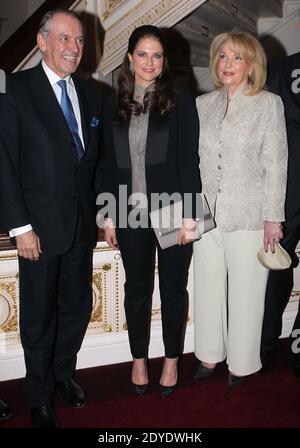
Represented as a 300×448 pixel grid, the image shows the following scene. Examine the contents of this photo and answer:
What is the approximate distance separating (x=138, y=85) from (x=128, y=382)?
1.47 meters

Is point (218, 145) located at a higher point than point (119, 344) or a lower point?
higher

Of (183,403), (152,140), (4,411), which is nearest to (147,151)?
(152,140)

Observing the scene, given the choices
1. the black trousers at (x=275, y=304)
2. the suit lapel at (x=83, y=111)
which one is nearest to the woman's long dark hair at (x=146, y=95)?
the suit lapel at (x=83, y=111)

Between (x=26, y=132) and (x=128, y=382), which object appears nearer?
(x=26, y=132)

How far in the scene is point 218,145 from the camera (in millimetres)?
2006

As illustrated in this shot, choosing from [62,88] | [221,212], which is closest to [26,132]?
[62,88]

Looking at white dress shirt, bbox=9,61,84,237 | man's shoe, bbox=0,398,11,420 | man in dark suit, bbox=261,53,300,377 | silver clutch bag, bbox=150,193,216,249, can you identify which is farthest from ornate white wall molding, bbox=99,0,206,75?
man's shoe, bbox=0,398,11,420

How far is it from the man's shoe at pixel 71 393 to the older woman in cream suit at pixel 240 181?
74 centimetres

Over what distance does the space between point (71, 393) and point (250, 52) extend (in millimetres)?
1726

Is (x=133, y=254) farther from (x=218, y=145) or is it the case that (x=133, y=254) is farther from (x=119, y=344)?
(x=119, y=344)

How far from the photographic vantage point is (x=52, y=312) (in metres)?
2.02

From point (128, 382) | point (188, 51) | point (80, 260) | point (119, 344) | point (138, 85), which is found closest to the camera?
point (138, 85)

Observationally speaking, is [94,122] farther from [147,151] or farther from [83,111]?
A: [147,151]

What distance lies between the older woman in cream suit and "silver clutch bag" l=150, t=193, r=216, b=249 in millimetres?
97
